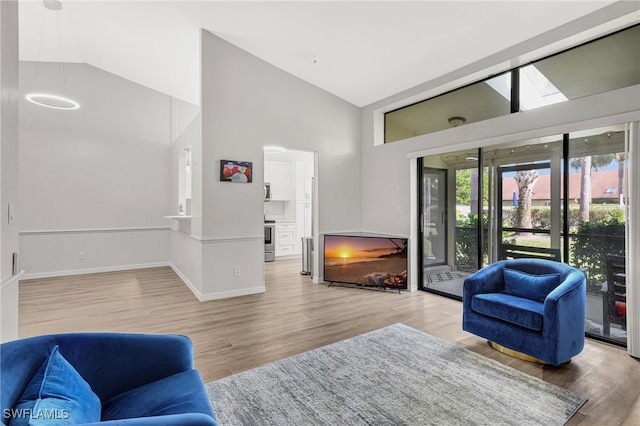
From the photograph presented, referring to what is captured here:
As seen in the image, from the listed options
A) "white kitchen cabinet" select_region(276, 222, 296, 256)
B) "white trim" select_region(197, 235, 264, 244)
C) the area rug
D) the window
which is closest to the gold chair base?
the area rug

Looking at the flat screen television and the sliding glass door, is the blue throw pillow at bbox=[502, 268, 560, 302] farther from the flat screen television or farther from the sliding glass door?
the flat screen television

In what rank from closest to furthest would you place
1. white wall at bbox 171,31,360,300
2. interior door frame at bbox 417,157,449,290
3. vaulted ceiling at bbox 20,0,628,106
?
vaulted ceiling at bbox 20,0,628,106, white wall at bbox 171,31,360,300, interior door frame at bbox 417,157,449,290

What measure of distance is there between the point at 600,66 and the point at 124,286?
6990 mm

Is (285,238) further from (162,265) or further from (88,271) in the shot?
(88,271)

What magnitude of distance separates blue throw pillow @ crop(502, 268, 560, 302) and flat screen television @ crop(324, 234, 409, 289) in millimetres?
1768

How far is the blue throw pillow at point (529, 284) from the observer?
286 cm

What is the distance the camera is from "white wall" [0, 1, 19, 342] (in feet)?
6.04

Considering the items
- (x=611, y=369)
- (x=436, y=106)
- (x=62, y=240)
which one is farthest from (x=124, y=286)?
(x=611, y=369)

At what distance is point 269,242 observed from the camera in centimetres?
754

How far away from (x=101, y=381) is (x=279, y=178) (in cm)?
677

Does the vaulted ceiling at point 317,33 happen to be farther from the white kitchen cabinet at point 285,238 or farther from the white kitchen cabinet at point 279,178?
the white kitchen cabinet at point 285,238

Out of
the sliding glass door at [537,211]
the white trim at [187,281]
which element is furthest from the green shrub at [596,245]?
the white trim at [187,281]

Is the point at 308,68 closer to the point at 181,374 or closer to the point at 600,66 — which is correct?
the point at 600,66

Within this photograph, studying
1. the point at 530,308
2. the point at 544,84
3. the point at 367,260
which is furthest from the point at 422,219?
the point at 530,308
